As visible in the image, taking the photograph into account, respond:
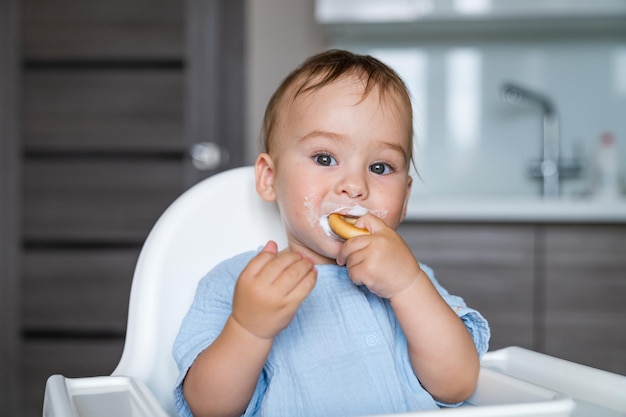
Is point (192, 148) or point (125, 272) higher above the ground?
point (192, 148)

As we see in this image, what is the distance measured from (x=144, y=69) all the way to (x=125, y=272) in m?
0.71

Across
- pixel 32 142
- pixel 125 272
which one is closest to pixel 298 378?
pixel 125 272

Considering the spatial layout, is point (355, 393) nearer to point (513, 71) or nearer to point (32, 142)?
point (513, 71)

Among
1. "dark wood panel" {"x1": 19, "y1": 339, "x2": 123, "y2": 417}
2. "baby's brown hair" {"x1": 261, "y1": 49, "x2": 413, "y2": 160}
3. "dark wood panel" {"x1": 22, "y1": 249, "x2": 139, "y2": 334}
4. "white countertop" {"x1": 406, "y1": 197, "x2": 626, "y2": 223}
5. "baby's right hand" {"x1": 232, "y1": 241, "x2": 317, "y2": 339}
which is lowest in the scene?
"dark wood panel" {"x1": 19, "y1": 339, "x2": 123, "y2": 417}

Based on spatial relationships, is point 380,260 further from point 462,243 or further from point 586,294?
point 586,294

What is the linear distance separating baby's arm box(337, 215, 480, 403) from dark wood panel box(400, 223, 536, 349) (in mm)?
1079

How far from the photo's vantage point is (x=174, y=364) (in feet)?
3.14

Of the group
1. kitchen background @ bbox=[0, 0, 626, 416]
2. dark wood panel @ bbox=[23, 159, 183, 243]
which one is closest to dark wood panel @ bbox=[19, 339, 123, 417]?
kitchen background @ bbox=[0, 0, 626, 416]

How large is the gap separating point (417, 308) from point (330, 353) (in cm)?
12

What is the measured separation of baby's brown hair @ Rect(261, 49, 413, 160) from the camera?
901 mm

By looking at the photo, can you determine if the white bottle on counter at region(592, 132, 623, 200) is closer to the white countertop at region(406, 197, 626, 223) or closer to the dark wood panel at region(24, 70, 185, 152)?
the white countertop at region(406, 197, 626, 223)

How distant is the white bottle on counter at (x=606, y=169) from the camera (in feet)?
7.30

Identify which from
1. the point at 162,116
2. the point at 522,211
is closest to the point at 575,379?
the point at 522,211

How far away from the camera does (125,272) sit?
253 cm
